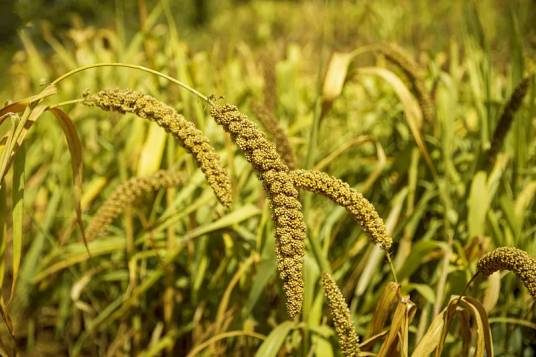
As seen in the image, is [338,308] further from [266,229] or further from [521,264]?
[266,229]

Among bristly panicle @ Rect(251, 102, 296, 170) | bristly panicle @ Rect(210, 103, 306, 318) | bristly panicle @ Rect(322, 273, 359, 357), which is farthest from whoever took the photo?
bristly panicle @ Rect(251, 102, 296, 170)

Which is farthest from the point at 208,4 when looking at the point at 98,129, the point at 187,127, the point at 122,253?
the point at 187,127

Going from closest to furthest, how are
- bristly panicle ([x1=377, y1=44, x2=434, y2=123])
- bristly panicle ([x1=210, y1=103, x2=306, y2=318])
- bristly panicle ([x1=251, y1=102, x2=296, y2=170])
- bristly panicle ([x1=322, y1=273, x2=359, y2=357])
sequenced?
bristly panicle ([x1=210, y1=103, x2=306, y2=318])
bristly panicle ([x1=322, y1=273, x2=359, y2=357])
bristly panicle ([x1=251, y1=102, x2=296, y2=170])
bristly panicle ([x1=377, y1=44, x2=434, y2=123])

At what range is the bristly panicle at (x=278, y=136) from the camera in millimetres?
1585

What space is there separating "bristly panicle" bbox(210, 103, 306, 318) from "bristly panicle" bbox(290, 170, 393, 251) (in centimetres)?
7

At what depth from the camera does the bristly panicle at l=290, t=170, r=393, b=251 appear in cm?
107

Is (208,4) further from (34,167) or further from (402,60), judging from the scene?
(402,60)

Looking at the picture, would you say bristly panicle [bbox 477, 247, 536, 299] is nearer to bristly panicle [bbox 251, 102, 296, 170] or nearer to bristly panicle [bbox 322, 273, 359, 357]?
bristly panicle [bbox 322, 273, 359, 357]

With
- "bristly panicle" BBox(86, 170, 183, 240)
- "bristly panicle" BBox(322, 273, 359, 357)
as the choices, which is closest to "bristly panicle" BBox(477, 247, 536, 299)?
"bristly panicle" BBox(322, 273, 359, 357)

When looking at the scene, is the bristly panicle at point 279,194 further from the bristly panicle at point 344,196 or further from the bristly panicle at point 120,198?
the bristly panicle at point 120,198

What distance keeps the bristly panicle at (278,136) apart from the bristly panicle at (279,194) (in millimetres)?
576

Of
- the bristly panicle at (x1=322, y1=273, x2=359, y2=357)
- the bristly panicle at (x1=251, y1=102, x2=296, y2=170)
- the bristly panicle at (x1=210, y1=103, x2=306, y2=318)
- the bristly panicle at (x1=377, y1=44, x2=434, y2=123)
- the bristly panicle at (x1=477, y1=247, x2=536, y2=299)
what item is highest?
the bristly panicle at (x1=377, y1=44, x2=434, y2=123)

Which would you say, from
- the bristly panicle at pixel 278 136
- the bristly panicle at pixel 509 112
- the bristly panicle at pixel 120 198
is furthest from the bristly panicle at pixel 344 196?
the bristly panicle at pixel 509 112

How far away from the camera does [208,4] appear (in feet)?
46.7
